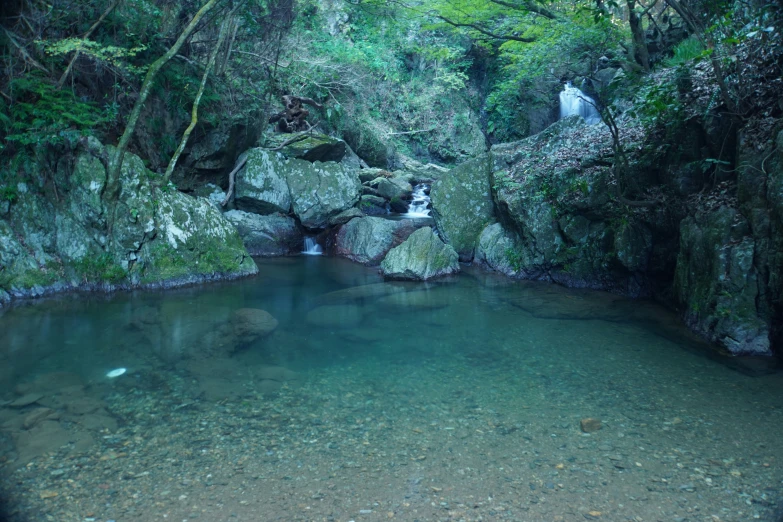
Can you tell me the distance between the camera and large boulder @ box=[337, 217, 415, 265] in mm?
13259

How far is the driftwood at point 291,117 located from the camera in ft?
57.0

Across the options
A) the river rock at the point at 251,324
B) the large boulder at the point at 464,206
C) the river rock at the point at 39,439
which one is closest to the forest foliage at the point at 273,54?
the large boulder at the point at 464,206

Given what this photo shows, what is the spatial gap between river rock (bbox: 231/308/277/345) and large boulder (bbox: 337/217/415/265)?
4881 mm

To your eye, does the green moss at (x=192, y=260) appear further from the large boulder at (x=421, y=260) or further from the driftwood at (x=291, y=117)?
the driftwood at (x=291, y=117)

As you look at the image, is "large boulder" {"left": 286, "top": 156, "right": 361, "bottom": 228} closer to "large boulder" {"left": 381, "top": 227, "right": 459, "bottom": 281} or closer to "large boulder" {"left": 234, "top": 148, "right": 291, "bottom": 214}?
"large boulder" {"left": 234, "top": 148, "right": 291, "bottom": 214}

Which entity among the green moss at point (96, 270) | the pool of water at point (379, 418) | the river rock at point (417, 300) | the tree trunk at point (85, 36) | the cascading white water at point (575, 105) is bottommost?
the pool of water at point (379, 418)

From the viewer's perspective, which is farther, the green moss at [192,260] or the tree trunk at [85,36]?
the green moss at [192,260]

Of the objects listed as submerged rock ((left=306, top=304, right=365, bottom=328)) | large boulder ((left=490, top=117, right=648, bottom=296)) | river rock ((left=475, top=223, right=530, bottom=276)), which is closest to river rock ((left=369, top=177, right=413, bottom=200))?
large boulder ((left=490, top=117, right=648, bottom=296))

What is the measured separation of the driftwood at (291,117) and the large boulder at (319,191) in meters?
3.13

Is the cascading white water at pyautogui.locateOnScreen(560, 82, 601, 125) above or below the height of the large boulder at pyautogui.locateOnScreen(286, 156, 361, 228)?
above

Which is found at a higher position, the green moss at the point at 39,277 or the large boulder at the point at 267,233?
the large boulder at the point at 267,233

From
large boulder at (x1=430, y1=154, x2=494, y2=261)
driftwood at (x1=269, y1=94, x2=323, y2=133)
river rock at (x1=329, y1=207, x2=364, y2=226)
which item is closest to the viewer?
large boulder at (x1=430, y1=154, x2=494, y2=261)

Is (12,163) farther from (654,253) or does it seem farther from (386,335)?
(654,253)

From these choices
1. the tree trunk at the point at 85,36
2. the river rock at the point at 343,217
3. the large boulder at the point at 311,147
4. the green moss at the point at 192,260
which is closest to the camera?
the tree trunk at the point at 85,36
